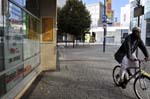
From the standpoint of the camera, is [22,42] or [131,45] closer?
[131,45]

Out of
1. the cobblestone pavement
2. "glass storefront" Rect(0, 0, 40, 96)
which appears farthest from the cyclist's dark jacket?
"glass storefront" Rect(0, 0, 40, 96)

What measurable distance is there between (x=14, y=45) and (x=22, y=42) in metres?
1.12

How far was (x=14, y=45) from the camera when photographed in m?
7.18

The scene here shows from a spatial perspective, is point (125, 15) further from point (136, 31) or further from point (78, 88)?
point (136, 31)

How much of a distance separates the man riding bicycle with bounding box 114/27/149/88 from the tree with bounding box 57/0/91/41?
106ft

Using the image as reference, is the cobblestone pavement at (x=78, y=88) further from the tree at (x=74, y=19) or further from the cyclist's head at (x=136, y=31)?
the tree at (x=74, y=19)

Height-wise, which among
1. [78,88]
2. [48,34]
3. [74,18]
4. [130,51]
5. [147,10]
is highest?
[147,10]

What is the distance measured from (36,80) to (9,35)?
3.80 metres

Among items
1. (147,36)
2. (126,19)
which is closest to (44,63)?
(147,36)

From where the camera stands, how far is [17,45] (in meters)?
7.56

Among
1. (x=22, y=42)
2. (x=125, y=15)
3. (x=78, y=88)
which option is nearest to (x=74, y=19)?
(x=78, y=88)

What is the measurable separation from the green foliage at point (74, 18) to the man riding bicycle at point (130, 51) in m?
32.3

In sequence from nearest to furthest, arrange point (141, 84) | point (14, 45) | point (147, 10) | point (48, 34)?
point (14, 45) < point (141, 84) < point (48, 34) < point (147, 10)

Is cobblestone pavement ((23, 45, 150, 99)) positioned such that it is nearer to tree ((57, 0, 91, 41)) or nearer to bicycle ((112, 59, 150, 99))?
bicycle ((112, 59, 150, 99))
